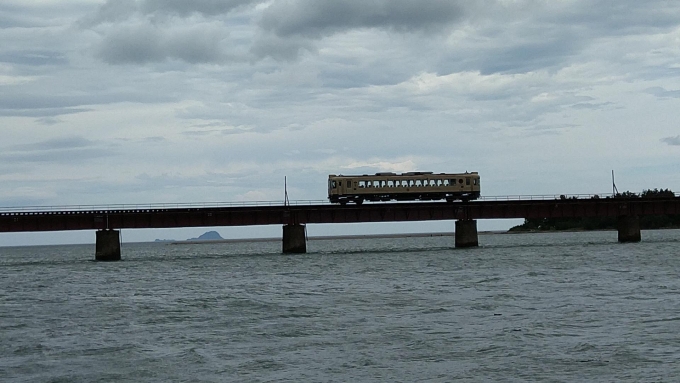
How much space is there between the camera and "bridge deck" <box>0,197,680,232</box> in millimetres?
88125

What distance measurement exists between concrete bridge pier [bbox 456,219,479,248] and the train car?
312 cm

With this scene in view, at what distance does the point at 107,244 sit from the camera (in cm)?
8981

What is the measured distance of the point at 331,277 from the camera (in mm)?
55094

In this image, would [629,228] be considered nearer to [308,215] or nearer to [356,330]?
[308,215]

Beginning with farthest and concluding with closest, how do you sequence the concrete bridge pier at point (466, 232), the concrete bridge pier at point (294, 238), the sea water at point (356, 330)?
the concrete bridge pier at point (466, 232) < the concrete bridge pier at point (294, 238) < the sea water at point (356, 330)

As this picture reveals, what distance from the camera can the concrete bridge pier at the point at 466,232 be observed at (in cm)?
9681

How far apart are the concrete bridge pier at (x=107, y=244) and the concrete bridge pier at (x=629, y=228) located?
189ft

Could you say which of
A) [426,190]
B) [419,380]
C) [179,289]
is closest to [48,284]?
[179,289]

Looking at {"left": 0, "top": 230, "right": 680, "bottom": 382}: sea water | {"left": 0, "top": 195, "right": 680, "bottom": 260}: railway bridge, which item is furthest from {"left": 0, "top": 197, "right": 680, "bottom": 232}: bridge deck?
{"left": 0, "top": 230, "right": 680, "bottom": 382}: sea water

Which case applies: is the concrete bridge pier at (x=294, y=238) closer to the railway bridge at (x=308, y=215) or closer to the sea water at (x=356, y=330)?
the railway bridge at (x=308, y=215)

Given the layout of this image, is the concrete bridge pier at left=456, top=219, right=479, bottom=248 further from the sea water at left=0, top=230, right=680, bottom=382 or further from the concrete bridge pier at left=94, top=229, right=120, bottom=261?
Answer: the sea water at left=0, top=230, right=680, bottom=382

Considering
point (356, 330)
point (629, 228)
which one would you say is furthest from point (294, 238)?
point (356, 330)

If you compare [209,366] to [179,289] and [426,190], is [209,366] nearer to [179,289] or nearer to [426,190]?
[179,289]

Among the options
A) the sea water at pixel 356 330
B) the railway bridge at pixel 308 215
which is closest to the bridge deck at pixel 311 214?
the railway bridge at pixel 308 215
